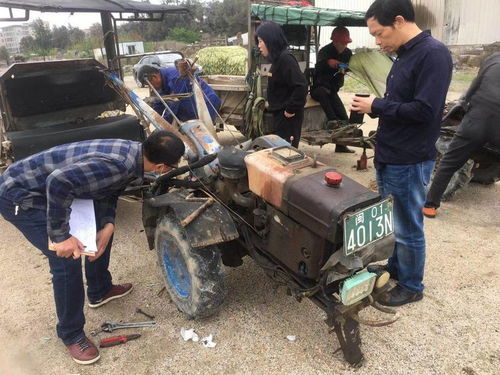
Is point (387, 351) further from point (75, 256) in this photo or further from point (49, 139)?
point (49, 139)

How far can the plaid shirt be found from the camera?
2209 mm

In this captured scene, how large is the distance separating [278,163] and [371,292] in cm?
93

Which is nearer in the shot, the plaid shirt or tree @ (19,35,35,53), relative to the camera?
the plaid shirt

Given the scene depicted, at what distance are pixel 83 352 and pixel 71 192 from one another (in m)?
1.09

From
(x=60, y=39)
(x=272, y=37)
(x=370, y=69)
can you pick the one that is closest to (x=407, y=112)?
(x=272, y=37)

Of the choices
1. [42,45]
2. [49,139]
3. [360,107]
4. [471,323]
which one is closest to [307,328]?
[471,323]

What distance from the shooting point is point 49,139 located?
4.35m

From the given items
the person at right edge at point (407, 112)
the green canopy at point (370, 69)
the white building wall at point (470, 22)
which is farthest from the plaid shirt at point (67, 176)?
the white building wall at point (470, 22)

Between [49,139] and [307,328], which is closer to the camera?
[307,328]

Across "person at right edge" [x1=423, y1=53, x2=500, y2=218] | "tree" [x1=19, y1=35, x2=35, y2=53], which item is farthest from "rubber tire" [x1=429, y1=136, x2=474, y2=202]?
"tree" [x1=19, y1=35, x2=35, y2=53]

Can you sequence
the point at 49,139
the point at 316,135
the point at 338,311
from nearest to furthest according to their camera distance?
the point at 338,311 < the point at 49,139 < the point at 316,135

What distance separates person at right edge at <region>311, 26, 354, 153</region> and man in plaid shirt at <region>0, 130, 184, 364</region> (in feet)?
13.7

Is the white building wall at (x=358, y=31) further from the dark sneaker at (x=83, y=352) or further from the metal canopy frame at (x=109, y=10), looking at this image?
the dark sneaker at (x=83, y=352)

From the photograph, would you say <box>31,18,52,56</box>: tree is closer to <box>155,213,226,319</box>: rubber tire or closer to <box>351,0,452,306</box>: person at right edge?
<box>155,213,226,319</box>: rubber tire
